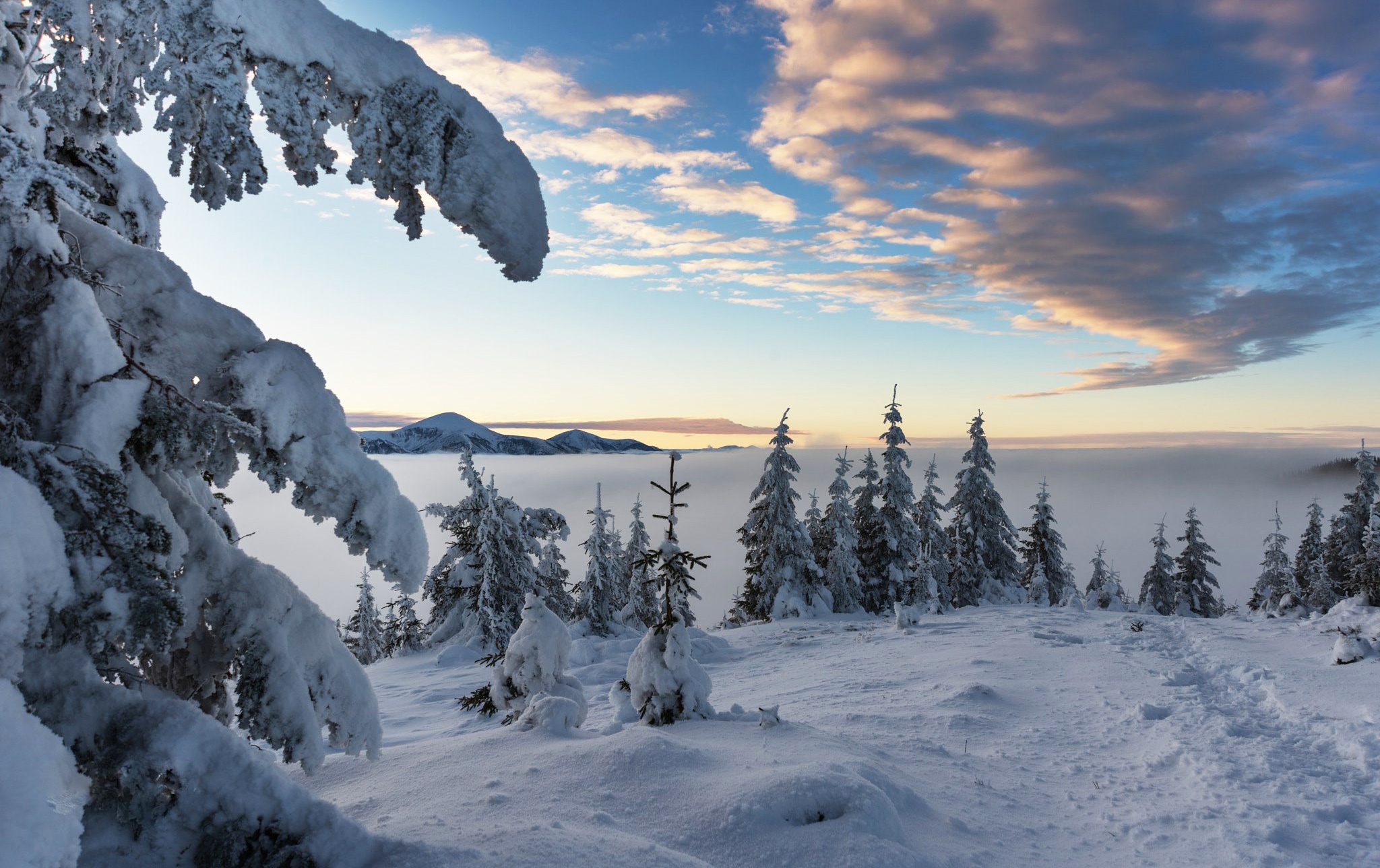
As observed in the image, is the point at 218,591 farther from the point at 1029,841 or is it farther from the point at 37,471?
the point at 1029,841

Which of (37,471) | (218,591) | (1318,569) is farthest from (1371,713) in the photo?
(1318,569)

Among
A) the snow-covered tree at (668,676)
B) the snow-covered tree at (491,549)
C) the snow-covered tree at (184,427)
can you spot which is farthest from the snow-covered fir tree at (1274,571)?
the snow-covered tree at (184,427)

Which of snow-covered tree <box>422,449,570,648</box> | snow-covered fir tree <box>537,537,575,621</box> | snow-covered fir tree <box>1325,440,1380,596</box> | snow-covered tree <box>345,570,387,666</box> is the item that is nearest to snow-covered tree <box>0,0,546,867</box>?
snow-covered tree <box>422,449,570,648</box>

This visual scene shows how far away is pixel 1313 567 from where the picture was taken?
3459 cm

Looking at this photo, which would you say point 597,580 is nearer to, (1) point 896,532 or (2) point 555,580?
(2) point 555,580

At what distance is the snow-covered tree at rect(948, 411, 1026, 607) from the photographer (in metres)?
32.7

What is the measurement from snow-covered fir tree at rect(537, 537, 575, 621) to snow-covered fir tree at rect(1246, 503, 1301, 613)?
36.9 m

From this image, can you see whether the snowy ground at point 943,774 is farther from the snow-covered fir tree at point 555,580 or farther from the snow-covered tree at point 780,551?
the snow-covered tree at point 780,551

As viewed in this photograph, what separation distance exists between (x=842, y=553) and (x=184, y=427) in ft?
95.8

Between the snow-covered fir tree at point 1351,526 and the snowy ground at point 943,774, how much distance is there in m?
27.4

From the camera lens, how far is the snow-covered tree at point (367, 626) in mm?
35406

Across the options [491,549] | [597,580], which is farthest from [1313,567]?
[491,549]

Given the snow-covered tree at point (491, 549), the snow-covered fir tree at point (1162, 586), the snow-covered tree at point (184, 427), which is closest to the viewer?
the snow-covered tree at point (184, 427)

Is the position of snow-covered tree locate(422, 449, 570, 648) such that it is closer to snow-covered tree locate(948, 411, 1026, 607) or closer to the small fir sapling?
the small fir sapling
